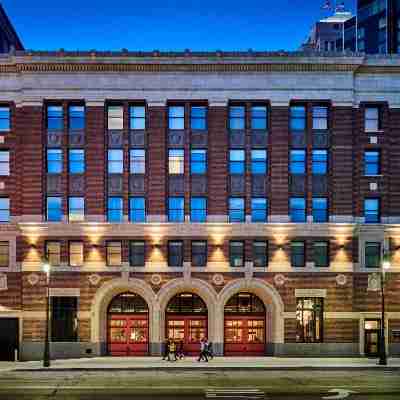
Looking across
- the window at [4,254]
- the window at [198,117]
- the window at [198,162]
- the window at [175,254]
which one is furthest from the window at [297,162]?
the window at [4,254]

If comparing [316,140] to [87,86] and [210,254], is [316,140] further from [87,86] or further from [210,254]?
[87,86]

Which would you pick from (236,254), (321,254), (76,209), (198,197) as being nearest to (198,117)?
(198,197)

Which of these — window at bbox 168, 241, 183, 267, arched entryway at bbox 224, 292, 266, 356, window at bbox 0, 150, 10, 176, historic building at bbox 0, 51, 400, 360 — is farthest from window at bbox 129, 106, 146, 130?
arched entryway at bbox 224, 292, 266, 356

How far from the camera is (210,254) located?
135 ft

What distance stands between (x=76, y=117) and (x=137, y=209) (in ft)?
26.1

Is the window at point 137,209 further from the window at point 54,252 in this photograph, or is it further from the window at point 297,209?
the window at point 297,209

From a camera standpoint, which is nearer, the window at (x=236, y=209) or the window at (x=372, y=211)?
the window at (x=236, y=209)

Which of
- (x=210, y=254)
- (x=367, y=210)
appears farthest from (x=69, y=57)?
(x=367, y=210)

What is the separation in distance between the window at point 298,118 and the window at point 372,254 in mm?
9693

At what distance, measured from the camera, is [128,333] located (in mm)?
42000

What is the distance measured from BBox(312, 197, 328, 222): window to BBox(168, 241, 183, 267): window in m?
9.83

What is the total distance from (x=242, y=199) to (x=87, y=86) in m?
13.7

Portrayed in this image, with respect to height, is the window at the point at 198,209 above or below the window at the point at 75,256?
above

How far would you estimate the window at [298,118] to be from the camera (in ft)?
138
